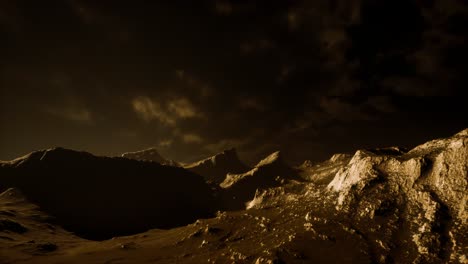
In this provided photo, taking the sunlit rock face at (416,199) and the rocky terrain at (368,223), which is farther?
the rocky terrain at (368,223)

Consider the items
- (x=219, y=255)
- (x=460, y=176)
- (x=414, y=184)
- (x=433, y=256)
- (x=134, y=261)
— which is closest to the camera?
(x=433, y=256)

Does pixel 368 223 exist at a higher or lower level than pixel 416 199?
lower

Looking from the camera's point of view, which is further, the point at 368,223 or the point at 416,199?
the point at 368,223

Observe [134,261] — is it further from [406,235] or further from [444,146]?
[444,146]

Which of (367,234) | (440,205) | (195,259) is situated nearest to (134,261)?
(195,259)

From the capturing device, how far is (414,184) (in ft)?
220

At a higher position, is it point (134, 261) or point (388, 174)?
point (388, 174)

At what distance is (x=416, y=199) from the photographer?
211ft

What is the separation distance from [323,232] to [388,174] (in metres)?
21.7

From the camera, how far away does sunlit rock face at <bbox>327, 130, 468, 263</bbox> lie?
177 ft

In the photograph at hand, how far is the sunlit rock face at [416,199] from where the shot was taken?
2126 inches

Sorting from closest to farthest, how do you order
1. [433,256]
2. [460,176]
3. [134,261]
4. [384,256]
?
[433,256], [384,256], [460,176], [134,261]

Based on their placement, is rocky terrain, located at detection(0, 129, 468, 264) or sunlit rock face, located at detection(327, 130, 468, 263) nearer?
sunlit rock face, located at detection(327, 130, 468, 263)

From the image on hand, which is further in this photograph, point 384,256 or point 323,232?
point 323,232
